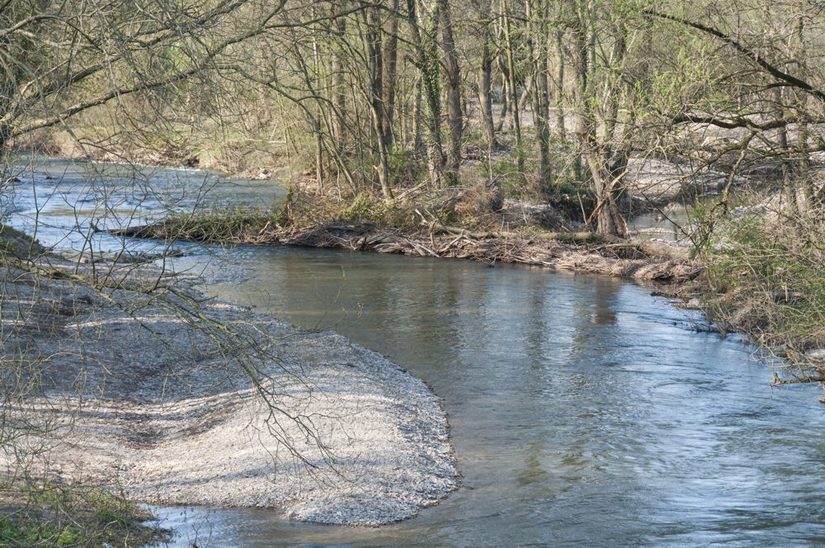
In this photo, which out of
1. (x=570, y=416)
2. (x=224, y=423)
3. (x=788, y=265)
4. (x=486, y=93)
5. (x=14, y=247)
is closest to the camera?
(x=14, y=247)

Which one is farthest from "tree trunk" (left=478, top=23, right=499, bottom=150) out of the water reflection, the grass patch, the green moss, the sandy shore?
the grass patch

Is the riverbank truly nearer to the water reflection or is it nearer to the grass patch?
the water reflection

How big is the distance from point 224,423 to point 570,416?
13.9ft

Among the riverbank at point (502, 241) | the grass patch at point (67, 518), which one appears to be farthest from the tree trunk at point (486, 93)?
the grass patch at point (67, 518)

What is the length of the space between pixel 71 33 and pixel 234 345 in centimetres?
254

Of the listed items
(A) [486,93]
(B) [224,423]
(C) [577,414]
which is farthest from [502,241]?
(B) [224,423]

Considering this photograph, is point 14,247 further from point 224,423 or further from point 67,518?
point 224,423

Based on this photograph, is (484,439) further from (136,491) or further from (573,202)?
(573,202)

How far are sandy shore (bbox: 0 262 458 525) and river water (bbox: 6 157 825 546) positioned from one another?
0.36m

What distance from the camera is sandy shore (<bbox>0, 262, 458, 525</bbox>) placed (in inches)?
348

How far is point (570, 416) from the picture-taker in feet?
40.7

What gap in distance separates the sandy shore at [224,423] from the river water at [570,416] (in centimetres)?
36

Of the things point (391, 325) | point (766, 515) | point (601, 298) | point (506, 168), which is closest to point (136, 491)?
point (766, 515)

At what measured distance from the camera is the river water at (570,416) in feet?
29.1
